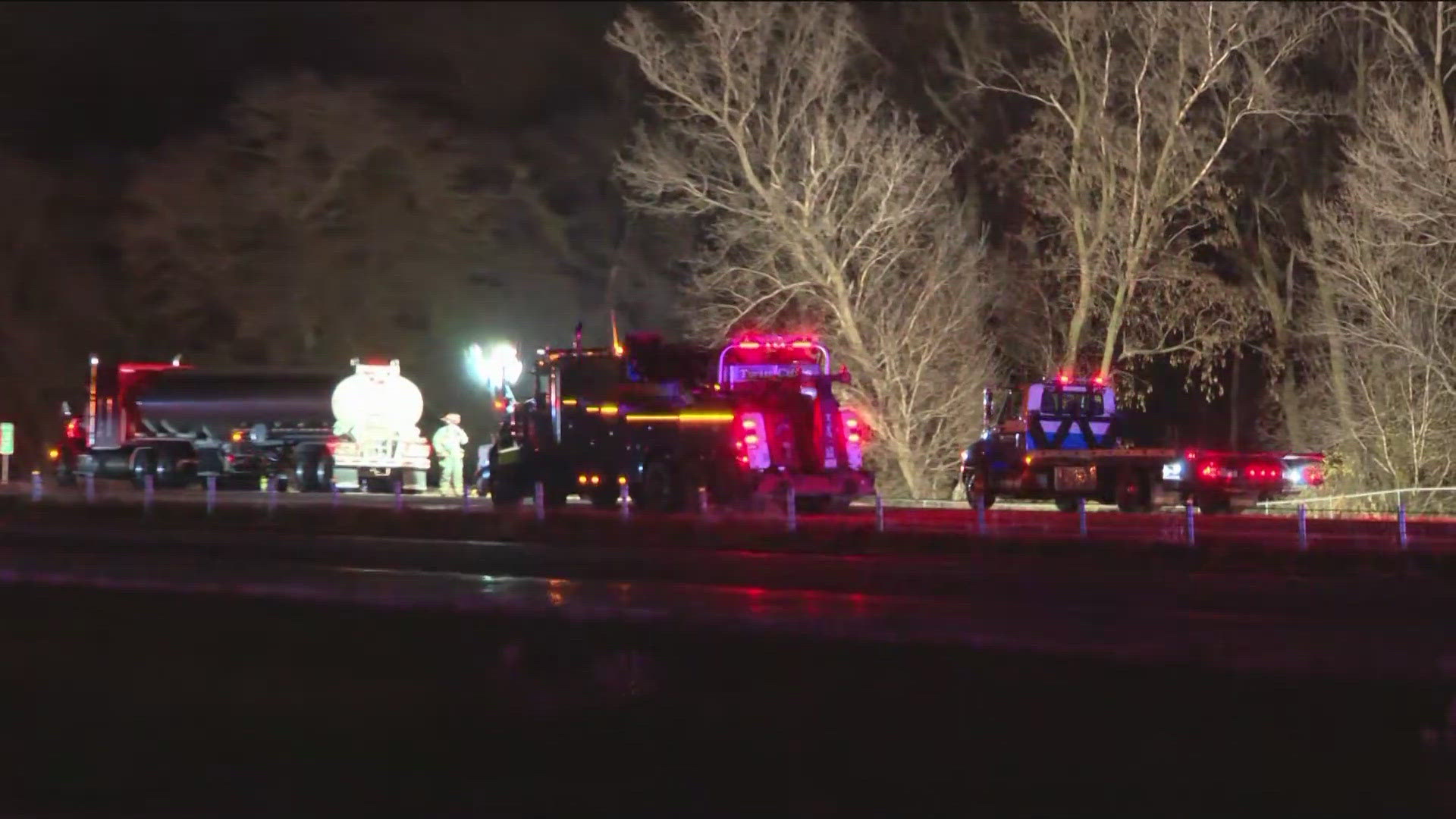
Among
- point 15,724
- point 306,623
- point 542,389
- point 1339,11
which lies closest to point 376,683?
point 15,724

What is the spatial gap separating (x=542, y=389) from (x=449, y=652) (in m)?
14.0

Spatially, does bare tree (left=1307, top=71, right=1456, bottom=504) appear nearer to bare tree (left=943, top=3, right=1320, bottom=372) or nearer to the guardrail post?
bare tree (left=943, top=3, right=1320, bottom=372)

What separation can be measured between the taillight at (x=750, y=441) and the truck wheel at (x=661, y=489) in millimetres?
1495

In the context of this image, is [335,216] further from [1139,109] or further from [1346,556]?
[1346,556]

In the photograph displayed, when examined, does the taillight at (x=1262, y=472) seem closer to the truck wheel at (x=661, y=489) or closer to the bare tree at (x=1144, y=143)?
the bare tree at (x=1144, y=143)

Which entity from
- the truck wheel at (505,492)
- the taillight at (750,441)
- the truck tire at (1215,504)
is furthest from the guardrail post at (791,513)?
the truck tire at (1215,504)

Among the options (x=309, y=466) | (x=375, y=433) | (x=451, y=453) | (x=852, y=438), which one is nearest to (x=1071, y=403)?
(x=852, y=438)

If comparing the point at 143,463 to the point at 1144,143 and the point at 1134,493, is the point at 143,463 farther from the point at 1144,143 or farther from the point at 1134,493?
the point at 1134,493

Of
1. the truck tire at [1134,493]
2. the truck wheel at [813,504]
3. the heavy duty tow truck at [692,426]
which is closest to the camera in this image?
the heavy duty tow truck at [692,426]

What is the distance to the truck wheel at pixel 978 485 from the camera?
91.8 feet

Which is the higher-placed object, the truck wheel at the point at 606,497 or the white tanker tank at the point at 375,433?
the white tanker tank at the point at 375,433

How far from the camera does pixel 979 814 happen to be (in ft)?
27.5

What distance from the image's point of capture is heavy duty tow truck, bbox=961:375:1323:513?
25578 millimetres

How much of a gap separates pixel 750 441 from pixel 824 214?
10.9 metres
